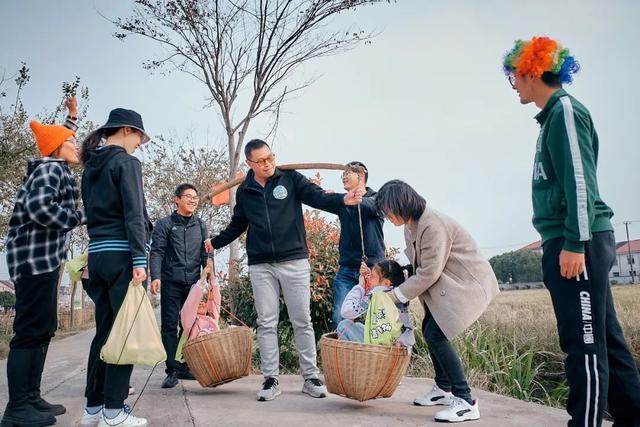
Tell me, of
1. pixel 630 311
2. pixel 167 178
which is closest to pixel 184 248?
pixel 630 311

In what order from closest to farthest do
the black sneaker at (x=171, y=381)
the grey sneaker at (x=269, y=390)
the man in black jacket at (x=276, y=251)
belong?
the grey sneaker at (x=269, y=390), the man in black jacket at (x=276, y=251), the black sneaker at (x=171, y=381)

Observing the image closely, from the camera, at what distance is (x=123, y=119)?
3.55 meters

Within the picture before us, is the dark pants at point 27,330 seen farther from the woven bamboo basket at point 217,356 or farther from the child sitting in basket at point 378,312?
the child sitting in basket at point 378,312

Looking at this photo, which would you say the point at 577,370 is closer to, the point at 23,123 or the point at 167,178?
the point at 23,123

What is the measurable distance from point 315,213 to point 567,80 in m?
5.03

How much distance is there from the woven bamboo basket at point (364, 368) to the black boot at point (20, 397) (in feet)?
6.07

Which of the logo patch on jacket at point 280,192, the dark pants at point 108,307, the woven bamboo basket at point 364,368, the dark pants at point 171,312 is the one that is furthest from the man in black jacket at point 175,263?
the woven bamboo basket at point 364,368

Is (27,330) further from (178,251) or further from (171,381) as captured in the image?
(178,251)

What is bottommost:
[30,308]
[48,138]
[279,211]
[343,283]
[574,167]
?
[30,308]

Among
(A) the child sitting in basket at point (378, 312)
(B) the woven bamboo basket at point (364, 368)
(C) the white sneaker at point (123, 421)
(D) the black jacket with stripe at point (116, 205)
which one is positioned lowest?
(C) the white sneaker at point (123, 421)

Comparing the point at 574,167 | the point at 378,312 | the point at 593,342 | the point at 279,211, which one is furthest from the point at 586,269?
the point at 279,211

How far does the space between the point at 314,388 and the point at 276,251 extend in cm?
109

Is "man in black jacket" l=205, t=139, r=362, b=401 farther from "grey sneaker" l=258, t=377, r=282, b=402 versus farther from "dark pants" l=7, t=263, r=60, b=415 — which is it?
"dark pants" l=7, t=263, r=60, b=415

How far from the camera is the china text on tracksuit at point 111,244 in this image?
10.8 ft
